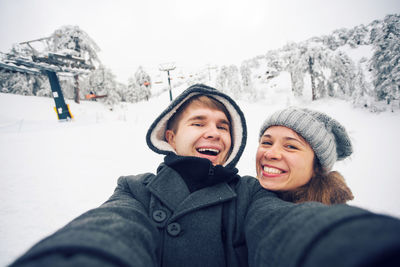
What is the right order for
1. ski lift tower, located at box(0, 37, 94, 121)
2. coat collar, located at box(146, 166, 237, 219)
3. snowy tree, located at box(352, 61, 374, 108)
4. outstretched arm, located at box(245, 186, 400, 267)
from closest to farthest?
outstretched arm, located at box(245, 186, 400, 267), coat collar, located at box(146, 166, 237, 219), ski lift tower, located at box(0, 37, 94, 121), snowy tree, located at box(352, 61, 374, 108)

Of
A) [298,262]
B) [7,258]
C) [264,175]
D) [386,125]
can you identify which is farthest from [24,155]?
[386,125]

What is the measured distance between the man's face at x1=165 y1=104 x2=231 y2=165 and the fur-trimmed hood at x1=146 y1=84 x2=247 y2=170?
11 cm

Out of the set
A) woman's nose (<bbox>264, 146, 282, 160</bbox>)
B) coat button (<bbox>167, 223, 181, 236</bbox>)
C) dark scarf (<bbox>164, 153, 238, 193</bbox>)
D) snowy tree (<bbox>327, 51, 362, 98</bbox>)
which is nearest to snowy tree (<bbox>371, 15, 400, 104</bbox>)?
snowy tree (<bbox>327, 51, 362, 98</bbox>)

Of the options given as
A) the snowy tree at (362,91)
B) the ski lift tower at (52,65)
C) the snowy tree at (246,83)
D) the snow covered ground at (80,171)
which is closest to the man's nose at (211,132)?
the snow covered ground at (80,171)

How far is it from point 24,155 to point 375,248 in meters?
6.14

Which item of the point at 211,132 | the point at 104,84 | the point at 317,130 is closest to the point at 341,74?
the point at 317,130

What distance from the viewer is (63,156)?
4.30 metres

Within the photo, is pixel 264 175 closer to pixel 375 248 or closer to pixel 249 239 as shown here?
pixel 249 239

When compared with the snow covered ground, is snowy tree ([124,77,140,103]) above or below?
above

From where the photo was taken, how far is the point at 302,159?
1.72 m

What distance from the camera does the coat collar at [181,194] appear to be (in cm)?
130

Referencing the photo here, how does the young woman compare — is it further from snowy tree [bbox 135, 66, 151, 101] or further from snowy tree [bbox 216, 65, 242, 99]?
snowy tree [bbox 135, 66, 151, 101]

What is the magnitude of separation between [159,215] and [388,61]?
1464 centimetres

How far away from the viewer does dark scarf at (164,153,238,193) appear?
147 cm
